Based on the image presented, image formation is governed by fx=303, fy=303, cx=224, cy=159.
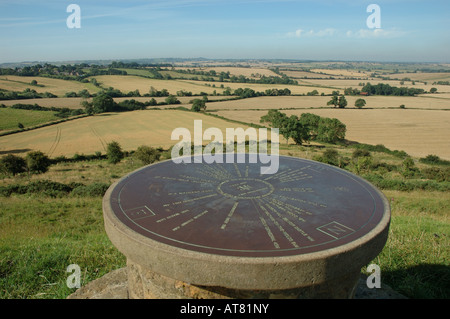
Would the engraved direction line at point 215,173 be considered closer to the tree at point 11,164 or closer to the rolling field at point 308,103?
the tree at point 11,164

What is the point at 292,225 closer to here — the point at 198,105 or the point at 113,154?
the point at 113,154

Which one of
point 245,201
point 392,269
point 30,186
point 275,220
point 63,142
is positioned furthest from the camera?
point 63,142

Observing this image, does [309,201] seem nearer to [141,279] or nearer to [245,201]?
[245,201]

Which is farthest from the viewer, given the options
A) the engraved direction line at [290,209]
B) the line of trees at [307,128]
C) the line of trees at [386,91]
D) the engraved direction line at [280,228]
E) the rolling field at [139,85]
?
the line of trees at [386,91]

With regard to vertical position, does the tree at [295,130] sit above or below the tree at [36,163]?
Answer: above

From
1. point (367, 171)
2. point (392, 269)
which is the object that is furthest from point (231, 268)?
point (367, 171)

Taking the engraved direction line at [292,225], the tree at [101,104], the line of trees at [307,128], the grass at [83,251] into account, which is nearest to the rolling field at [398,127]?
the line of trees at [307,128]

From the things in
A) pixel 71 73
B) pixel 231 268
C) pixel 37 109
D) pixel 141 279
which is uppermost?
pixel 71 73
